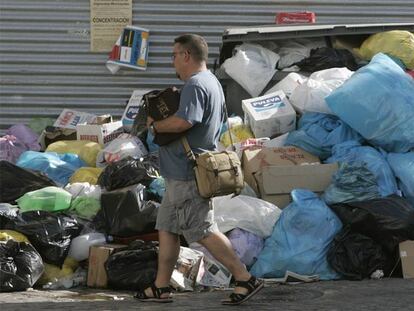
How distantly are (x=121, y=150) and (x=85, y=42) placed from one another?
88.1 inches

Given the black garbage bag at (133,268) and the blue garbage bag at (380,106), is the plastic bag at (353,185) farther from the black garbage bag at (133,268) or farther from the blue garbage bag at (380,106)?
the black garbage bag at (133,268)

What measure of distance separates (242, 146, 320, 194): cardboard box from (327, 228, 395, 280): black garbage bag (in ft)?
2.91

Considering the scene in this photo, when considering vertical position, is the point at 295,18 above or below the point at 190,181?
above

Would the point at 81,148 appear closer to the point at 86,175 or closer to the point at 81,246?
the point at 86,175

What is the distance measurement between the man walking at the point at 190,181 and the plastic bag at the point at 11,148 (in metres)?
3.48

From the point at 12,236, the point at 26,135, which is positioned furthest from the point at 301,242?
the point at 26,135

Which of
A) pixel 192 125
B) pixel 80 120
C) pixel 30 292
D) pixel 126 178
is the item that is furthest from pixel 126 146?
pixel 192 125

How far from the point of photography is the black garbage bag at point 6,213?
5.98 m

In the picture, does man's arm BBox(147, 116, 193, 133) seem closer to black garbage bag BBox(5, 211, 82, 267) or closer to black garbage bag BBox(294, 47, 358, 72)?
black garbage bag BBox(5, 211, 82, 267)

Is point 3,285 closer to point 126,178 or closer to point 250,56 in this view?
point 126,178

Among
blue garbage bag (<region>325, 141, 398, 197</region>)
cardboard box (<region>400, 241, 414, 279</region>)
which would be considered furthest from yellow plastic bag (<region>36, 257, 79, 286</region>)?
cardboard box (<region>400, 241, 414, 279</region>)

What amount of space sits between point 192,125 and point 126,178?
1799 millimetres

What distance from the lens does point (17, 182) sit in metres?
6.62

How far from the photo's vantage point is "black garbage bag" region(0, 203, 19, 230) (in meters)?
5.98
